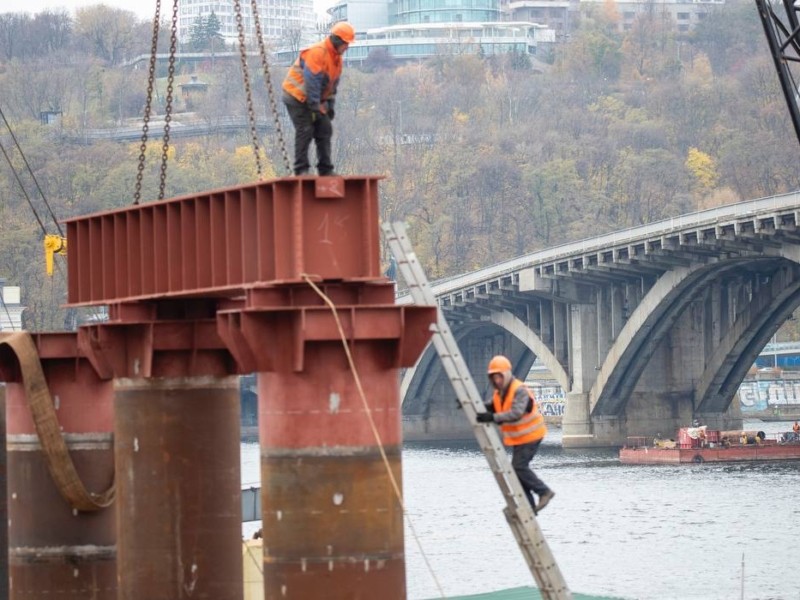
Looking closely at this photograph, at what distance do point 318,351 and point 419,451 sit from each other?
Answer: 137763 millimetres

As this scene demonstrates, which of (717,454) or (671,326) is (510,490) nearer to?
(717,454)

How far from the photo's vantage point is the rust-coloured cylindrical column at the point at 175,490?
3788 centimetres

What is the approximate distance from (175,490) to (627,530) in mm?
53975

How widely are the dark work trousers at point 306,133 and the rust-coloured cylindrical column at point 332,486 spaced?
2979 mm

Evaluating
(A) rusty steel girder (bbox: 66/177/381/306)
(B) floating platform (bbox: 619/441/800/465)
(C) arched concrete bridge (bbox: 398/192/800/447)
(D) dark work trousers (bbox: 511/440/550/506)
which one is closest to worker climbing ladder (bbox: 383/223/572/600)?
(D) dark work trousers (bbox: 511/440/550/506)

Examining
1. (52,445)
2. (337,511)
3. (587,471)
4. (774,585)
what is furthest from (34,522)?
(587,471)

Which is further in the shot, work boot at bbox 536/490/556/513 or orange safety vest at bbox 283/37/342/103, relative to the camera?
orange safety vest at bbox 283/37/342/103

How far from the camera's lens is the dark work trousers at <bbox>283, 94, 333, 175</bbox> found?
32.2 meters

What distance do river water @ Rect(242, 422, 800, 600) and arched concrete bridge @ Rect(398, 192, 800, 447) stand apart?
15.0m

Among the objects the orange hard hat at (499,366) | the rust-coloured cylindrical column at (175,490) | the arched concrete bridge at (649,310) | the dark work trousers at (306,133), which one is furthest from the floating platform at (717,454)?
the orange hard hat at (499,366)

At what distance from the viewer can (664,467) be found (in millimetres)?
137375

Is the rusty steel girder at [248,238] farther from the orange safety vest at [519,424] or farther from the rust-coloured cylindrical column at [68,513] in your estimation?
the rust-coloured cylindrical column at [68,513]

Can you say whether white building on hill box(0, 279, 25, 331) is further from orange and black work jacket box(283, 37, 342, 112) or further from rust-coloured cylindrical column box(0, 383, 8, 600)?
orange and black work jacket box(283, 37, 342, 112)

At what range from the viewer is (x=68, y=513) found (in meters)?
42.5
